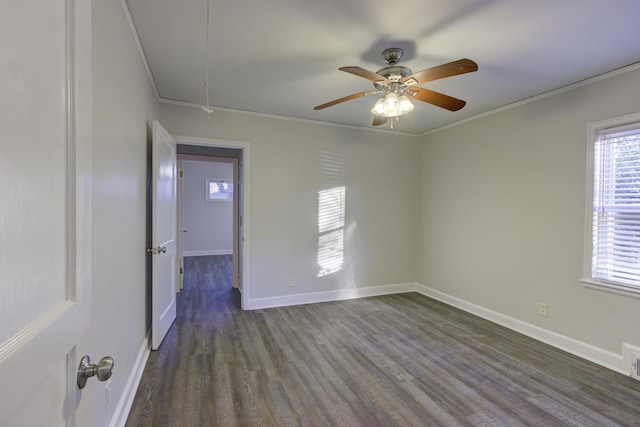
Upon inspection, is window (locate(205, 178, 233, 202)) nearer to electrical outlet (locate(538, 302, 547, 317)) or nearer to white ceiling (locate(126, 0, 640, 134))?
white ceiling (locate(126, 0, 640, 134))

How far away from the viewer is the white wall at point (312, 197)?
3.80 metres

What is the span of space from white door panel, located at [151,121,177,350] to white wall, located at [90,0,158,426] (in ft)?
0.48

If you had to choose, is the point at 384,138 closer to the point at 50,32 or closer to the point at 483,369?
the point at 483,369

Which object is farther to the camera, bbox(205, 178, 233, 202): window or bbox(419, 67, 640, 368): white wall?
bbox(205, 178, 233, 202): window

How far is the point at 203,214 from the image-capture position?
25.8 feet

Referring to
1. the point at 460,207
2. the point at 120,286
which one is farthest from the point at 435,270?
the point at 120,286

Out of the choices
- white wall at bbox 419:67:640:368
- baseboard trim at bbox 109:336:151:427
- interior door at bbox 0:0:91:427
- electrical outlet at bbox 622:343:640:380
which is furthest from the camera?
white wall at bbox 419:67:640:368

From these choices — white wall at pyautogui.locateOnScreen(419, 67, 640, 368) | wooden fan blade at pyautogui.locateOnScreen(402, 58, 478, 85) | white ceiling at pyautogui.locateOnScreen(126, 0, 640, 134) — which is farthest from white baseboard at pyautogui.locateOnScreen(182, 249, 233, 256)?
wooden fan blade at pyautogui.locateOnScreen(402, 58, 478, 85)

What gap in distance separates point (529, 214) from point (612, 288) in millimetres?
918

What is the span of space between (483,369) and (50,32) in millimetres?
3124

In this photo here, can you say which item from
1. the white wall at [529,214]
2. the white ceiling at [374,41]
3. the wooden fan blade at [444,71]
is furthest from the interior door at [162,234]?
the white wall at [529,214]

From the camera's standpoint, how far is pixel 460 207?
403 centimetres

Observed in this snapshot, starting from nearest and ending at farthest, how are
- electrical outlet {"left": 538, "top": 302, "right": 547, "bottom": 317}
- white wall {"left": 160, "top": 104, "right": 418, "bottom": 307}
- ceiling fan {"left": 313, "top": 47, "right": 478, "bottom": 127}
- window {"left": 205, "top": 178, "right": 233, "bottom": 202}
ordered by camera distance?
1. ceiling fan {"left": 313, "top": 47, "right": 478, "bottom": 127}
2. electrical outlet {"left": 538, "top": 302, "right": 547, "bottom": 317}
3. white wall {"left": 160, "top": 104, "right": 418, "bottom": 307}
4. window {"left": 205, "top": 178, "right": 233, "bottom": 202}

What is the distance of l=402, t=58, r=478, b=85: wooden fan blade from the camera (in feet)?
5.74
